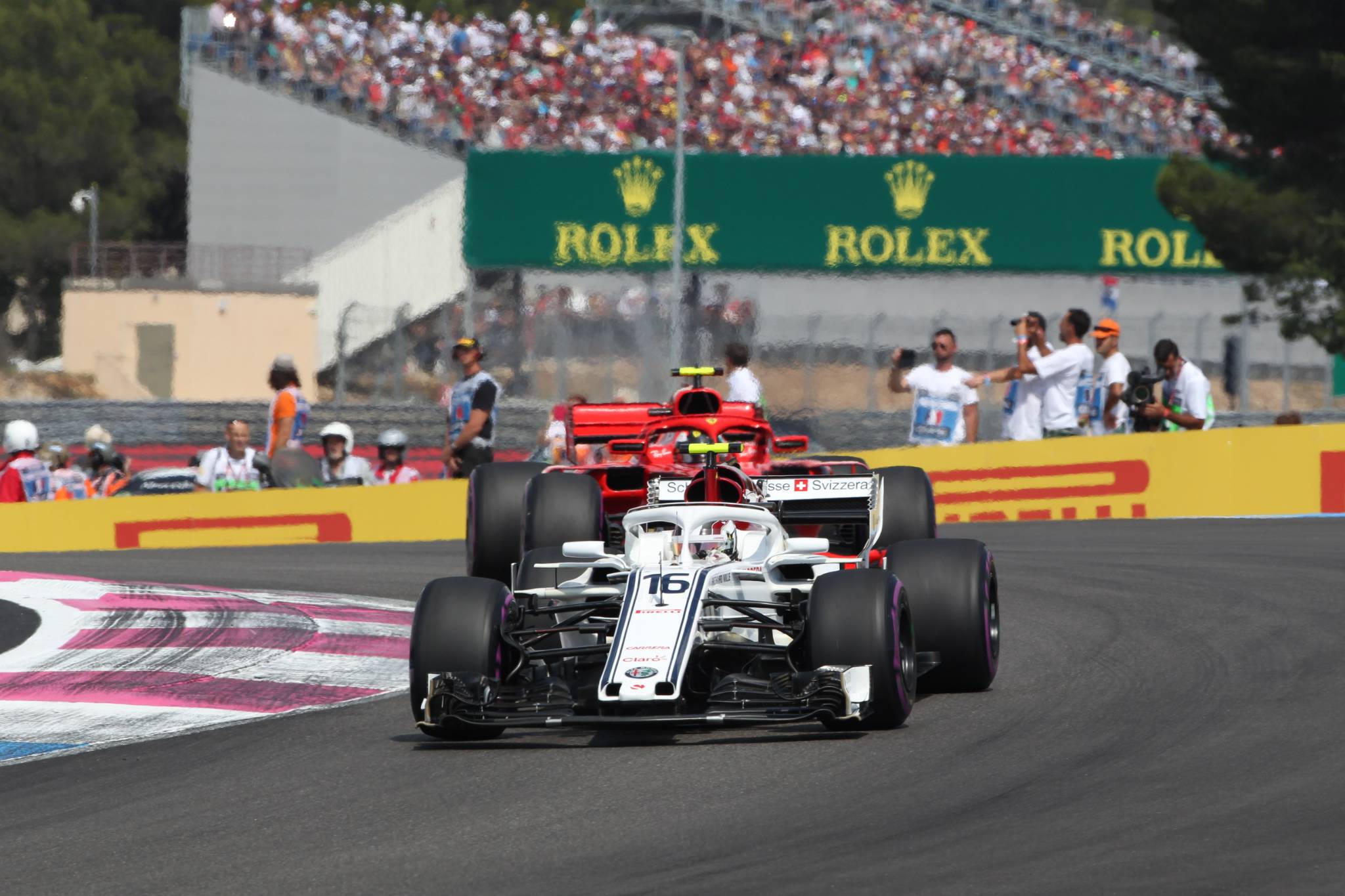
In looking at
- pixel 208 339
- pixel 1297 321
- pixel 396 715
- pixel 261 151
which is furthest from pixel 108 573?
pixel 261 151

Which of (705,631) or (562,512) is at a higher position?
(562,512)

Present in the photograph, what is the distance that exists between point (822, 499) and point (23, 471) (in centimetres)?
940

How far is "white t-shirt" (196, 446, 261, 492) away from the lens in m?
15.9

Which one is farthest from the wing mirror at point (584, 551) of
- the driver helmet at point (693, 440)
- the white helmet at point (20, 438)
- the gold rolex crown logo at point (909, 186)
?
the gold rolex crown logo at point (909, 186)

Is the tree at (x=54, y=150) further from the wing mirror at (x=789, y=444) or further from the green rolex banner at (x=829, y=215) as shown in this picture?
the wing mirror at (x=789, y=444)

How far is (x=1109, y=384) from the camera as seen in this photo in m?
Answer: 15.3

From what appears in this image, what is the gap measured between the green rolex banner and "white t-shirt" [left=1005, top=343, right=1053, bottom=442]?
19.2 meters

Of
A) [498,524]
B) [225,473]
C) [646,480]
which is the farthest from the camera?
[225,473]

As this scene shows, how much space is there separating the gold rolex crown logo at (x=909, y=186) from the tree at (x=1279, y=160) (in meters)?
9.04

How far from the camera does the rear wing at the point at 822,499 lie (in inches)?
323

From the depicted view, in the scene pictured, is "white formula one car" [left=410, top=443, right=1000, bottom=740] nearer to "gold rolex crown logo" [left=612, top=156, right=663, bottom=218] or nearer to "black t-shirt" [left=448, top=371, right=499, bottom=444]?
"black t-shirt" [left=448, top=371, right=499, bottom=444]

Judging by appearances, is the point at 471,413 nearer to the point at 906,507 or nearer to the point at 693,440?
the point at 693,440

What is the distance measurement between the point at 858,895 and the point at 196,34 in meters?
36.2

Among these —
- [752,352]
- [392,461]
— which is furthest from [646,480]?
[752,352]
